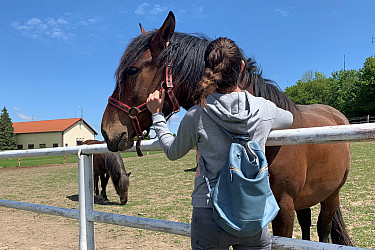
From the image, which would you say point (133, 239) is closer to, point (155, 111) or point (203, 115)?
point (155, 111)

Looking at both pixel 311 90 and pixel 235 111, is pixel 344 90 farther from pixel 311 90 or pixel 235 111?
pixel 235 111

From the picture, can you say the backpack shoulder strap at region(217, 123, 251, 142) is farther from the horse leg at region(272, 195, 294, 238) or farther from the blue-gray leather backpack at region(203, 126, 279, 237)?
the horse leg at region(272, 195, 294, 238)

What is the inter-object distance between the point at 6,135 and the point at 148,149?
63.6 metres

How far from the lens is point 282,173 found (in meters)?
1.90

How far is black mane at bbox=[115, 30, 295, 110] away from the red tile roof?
5778cm

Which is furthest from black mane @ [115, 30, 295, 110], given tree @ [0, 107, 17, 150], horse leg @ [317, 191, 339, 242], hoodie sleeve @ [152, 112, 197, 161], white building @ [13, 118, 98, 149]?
tree @ [0, 107, 17, 150]

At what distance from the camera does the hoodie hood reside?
4.15ft

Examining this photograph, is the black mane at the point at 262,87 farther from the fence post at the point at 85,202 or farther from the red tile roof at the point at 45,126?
the red tile roof at the point at 45,126

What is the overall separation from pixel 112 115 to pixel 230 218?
1052 mm

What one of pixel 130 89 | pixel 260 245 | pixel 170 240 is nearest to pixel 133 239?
pixel 170 240

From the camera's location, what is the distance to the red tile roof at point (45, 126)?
5715cm

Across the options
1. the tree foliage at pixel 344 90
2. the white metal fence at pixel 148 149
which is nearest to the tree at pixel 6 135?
the tree foliage at pixel 344 90

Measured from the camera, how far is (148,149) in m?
2.04

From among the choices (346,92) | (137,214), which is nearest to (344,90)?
(346,92)
